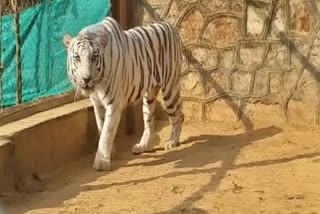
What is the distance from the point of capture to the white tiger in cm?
629

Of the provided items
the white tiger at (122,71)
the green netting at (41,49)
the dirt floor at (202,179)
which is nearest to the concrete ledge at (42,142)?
the dirt floor at (202,179)

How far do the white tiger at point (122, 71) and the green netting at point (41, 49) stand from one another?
2.88 feet

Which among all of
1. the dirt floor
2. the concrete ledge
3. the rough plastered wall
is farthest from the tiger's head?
the rough plastered wall

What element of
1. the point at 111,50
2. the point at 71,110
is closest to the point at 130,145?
the point at 71,110

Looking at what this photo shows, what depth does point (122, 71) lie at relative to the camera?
21.7 ft

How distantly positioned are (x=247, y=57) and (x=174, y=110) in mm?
1032

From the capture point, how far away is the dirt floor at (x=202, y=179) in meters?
5.41

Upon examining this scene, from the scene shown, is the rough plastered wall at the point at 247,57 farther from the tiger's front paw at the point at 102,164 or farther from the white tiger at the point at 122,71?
the tiger's front paw at the point at 102,164

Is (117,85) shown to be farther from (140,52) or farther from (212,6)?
(212,6)

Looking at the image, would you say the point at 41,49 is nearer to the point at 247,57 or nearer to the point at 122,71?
the point at 122,71

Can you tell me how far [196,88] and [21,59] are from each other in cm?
187

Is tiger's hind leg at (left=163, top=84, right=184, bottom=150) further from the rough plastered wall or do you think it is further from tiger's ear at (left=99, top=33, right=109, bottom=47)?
tiger's ear at (left=99, top=33, right=109, bottom=47)

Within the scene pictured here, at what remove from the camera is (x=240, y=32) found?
25.5 ft

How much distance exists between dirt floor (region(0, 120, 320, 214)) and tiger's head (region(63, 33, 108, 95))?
788 mm
